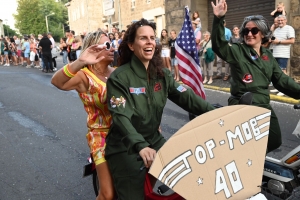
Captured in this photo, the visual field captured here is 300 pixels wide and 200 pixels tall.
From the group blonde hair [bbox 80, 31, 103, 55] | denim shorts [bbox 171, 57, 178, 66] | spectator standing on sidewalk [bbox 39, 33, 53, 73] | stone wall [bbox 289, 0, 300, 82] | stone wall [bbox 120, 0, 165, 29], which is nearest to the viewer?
blonde hair [bbox 80, 31, 103, 55]

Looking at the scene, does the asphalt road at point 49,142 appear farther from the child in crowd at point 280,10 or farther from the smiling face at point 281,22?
the child in crowd at point 280,10

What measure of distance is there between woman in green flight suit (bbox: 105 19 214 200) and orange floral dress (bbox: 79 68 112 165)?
9.2 inches

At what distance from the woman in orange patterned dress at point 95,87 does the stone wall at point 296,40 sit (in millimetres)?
8371

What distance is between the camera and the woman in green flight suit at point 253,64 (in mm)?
2990

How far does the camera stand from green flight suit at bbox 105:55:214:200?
2.14m

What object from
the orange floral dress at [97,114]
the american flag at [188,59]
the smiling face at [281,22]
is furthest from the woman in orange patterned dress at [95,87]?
the smiling face at [281,22]

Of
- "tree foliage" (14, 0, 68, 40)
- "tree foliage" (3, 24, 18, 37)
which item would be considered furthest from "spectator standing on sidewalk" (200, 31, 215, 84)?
"tree foliage" (3, 24, 18, 37)

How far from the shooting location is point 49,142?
557 cm

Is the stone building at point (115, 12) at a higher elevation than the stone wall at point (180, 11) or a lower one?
higher

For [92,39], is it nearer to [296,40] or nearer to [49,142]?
[49,142]

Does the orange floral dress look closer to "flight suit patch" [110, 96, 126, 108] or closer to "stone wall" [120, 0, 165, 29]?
"flight suit patch" [110, 96, 126, 108]

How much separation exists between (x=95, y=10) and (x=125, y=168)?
125 feet

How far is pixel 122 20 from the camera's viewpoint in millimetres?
24969

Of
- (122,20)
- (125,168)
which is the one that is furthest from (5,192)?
(122,20)
